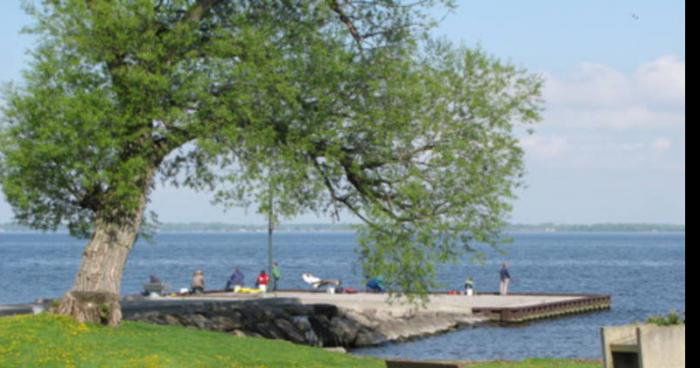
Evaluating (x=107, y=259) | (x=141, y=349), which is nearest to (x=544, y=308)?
(x=107, y=259)

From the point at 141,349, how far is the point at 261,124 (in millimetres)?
5606

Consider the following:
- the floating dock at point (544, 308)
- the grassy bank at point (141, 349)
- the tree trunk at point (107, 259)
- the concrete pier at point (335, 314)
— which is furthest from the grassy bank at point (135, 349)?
the floating dock at point (544, 308)

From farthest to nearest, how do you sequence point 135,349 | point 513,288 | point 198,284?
point 513,288, point 198,284, point 135,349

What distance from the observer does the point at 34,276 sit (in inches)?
4289

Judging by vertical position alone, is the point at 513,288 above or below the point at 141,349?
below

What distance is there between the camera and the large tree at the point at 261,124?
23203 millimetres

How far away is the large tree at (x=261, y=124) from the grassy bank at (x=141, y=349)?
1124mm

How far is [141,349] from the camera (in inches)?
838

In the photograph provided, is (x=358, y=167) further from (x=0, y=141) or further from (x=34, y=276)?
(x=34, y=276)

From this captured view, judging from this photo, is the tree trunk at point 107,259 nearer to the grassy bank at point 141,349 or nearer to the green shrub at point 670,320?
the grassy bank at point 141,349

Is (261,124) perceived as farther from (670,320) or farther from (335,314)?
(335,314)

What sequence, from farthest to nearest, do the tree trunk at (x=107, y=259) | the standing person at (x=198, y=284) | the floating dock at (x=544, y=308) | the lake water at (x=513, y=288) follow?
the standing person at (x=198, y=284) < the floating dock at (x=544, y=308) < the lake water at (x=513, y=288) < the tree trunk at (x=107, y=259)

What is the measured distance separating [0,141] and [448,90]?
33.4ft

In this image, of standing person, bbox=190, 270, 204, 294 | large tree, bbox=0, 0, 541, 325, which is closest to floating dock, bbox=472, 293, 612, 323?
standing person, bbox=190, 270, 204, 294
